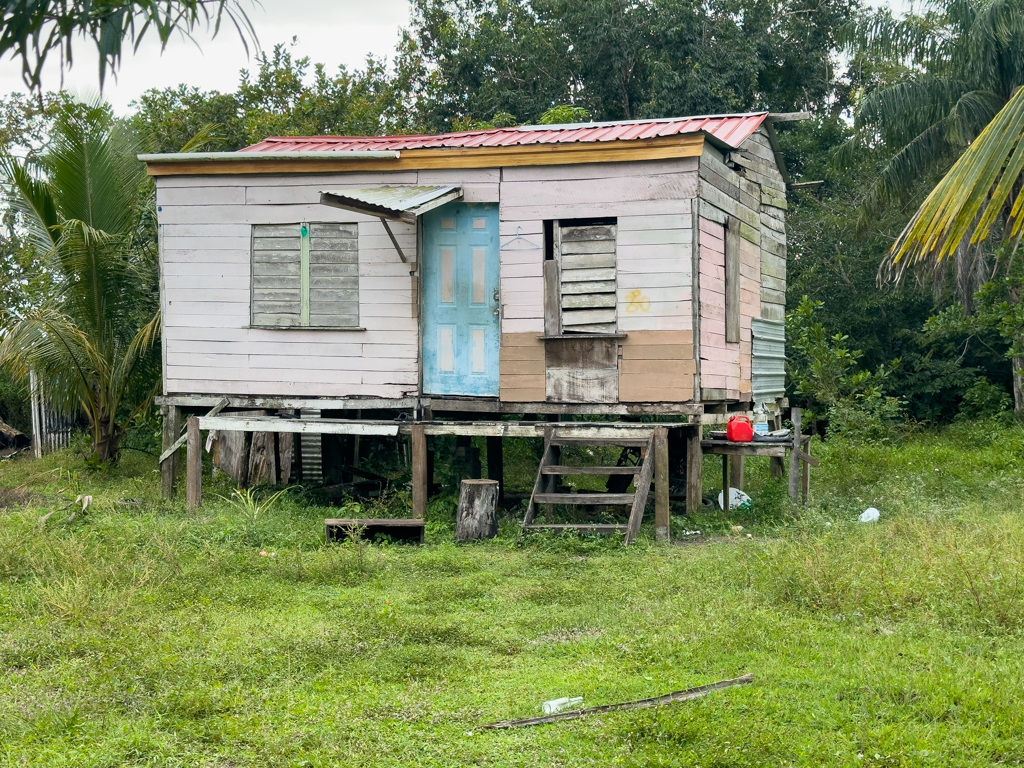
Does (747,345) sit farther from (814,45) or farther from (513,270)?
(814,45)

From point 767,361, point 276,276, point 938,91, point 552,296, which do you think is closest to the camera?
point 552,296

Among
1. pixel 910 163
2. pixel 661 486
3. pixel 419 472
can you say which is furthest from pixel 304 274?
pixel 910 163

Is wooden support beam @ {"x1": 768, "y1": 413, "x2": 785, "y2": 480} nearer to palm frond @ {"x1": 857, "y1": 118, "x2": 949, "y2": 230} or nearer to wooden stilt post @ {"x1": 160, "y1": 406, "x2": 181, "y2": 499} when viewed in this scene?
wooden stilt post @ {"x1": 160, "y1": 406, "x2": 181, "y2": 499}

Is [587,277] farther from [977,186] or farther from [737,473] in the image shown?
[977,186]

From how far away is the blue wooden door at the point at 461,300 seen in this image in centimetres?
1175

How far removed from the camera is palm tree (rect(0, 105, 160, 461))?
1491 cm

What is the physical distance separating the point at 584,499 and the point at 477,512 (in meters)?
1.10

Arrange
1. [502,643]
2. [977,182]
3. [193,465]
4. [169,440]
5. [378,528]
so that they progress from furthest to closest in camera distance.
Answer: [169,440] → [193,465] → [378,528] → [502,643] → [977,182]

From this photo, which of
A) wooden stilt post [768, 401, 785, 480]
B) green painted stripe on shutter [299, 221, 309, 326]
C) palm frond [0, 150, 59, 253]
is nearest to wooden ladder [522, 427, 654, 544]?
green painted stripe on shutter [299, 221, 309, 326]

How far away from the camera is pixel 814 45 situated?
27641mm

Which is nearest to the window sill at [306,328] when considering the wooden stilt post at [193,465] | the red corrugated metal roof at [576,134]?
the wooden stilt post at [193,465]

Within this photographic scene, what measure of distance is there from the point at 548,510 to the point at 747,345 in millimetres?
3530

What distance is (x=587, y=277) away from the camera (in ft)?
37.0

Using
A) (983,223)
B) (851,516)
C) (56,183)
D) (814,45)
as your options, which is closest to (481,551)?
(851,516)
